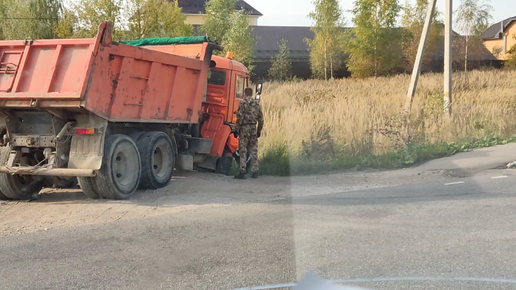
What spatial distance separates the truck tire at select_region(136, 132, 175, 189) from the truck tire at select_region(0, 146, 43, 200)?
1.74 metres

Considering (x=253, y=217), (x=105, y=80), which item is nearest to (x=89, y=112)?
(x=105, y=80)

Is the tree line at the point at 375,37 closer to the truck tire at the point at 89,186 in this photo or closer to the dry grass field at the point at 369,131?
the dry grass field at the point at 369,131

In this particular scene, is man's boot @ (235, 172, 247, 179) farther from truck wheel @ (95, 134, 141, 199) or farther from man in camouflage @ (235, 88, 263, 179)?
truck wheel @ (95, 134, 141, 199)

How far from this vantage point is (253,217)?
7746 millimetres

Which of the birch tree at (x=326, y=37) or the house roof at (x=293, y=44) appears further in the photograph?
the house roof at (x=293, y=44)

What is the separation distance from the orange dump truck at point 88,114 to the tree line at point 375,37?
31.6 m

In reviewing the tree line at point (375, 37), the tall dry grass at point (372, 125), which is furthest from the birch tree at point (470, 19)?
the tall dry grass at point (372, 125)

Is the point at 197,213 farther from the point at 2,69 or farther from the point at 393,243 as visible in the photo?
the point at 2,69

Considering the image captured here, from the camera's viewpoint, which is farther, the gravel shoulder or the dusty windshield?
the gravel shoulder

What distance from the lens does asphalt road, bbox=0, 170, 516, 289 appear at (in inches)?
204

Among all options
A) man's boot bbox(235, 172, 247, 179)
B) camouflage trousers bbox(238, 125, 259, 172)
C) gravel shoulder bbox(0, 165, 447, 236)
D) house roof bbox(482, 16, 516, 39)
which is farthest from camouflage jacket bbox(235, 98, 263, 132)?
house roof bbox(482, 16, 516, 39)

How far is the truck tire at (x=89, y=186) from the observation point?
8.86 m

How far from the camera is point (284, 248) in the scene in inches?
242

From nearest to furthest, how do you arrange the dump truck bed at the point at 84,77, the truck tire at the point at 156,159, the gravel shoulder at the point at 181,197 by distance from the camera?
1. the gravel shoulder at the point at 181,197
2. the dump truck bed at the point at 84,77
3. the truck tire at the point at 156,159
